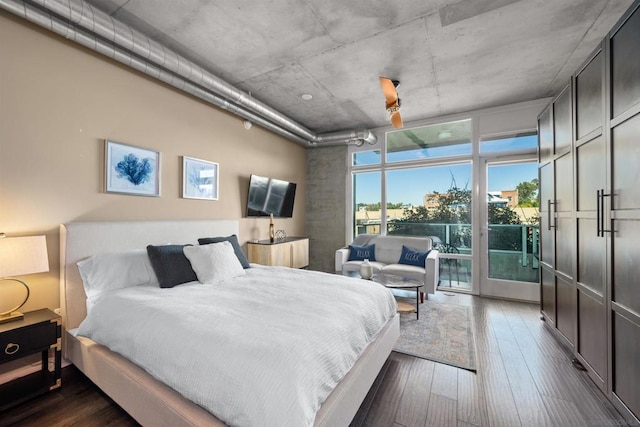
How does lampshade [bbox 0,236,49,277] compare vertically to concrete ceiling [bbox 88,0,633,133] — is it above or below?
below

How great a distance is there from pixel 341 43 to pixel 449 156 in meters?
3.07

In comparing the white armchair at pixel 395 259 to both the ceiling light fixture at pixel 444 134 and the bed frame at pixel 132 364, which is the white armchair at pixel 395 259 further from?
the ceiling light fixture at pixel 444 134

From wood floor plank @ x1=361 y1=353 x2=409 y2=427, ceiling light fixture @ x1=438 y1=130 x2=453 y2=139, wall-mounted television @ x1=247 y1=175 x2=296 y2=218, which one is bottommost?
wood floor plank @ x1=361 y1=353 x2=409 y2=427

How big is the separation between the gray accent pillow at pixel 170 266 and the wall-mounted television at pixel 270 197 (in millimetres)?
1865

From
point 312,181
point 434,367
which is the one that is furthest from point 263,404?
point 312,181

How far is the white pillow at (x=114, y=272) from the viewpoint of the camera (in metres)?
2.31

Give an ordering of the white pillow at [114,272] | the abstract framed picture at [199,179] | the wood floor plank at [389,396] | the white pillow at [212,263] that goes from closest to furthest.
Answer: the wood floor plank at [389,396] → the white pillow at [114,272] → the white pillow at [212,263] → the abstract framed picture at [199,179]

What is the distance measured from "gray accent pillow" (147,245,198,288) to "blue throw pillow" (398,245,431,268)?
10.6 feet

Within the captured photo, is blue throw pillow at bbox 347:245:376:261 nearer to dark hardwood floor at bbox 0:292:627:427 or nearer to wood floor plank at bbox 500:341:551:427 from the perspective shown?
dark hardwood floor at bbox 0:292:627:427

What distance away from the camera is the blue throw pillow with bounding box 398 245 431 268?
4.34m

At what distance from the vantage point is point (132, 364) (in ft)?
5.63

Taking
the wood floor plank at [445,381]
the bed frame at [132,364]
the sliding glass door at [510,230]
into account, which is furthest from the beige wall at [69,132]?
the sliding glass door at [510,230]

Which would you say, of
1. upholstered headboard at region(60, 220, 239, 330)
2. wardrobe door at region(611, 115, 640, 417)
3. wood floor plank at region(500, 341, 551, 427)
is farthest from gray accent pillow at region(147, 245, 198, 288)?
wardrobe door at region(611, 115, 640, 417)

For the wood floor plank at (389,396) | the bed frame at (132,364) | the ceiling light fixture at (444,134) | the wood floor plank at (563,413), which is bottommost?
the wood floor plank at (389,396)
